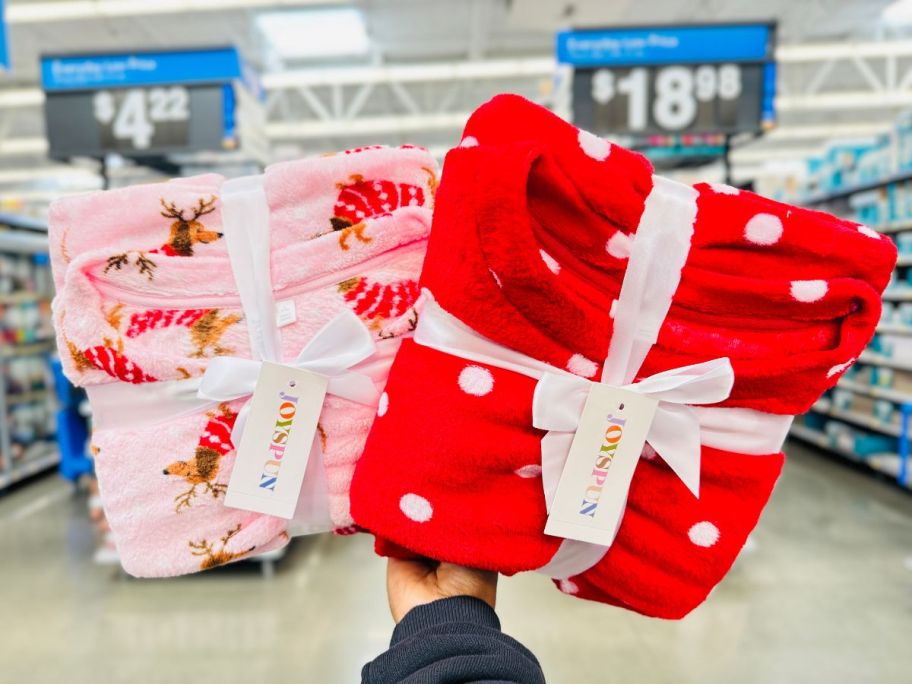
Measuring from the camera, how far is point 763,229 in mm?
581

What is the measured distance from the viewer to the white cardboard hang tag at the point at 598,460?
59 centimetres

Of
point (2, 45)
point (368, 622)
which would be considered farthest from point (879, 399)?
point (2, 45)

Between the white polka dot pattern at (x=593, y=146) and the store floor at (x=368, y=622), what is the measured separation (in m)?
2.24

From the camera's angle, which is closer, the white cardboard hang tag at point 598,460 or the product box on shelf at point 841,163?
the white cardboard hang tag at point 598,460

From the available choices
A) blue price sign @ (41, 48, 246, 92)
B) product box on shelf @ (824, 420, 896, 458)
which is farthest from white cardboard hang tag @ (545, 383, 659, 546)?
Result: product box on shelf @ (824, 420, 896, 458)

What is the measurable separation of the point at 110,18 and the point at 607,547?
819cm

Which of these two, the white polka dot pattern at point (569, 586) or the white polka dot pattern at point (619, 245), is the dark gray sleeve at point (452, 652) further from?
the white polka dot pattern at point (619, 245)

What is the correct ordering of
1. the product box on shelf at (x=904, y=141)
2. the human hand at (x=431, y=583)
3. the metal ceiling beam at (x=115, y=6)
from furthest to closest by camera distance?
the metal ceiling beam at (x=115, y=6), the product box on shelf at (x=904, y=141), the human hand at (x=431, y=583)

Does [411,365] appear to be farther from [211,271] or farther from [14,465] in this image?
[14,465]

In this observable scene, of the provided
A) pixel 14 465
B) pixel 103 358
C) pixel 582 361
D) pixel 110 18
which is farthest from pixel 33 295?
pixel 582 361

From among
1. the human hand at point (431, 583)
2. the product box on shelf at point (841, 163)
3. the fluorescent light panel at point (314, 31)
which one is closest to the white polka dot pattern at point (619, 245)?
the human hand at point (431, 583)

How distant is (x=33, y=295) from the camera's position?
15.7 feet

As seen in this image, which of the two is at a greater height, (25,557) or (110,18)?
(110,18)

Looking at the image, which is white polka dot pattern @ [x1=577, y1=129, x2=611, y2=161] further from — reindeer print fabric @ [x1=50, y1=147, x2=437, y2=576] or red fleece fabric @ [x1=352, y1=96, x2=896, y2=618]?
reindeer print fabric @ [x1=50, y1=147, x2=437, y2=576]
